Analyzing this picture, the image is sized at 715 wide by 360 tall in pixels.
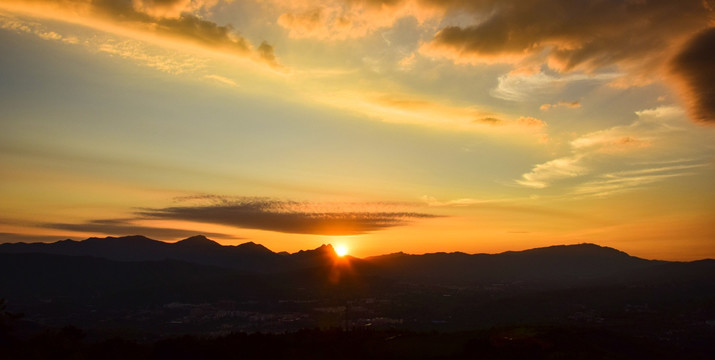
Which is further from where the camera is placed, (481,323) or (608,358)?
(481,323)

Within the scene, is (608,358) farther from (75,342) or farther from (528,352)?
(75,342)

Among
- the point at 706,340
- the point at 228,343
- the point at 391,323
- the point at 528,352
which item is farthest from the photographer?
the point at 391,323

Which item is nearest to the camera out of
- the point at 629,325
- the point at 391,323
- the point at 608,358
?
the point at 608,358

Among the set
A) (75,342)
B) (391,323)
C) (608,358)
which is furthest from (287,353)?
(391,323)

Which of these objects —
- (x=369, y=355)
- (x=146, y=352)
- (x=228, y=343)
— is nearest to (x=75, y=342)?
(x=146, y=352)

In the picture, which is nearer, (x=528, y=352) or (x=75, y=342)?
(x=528, y=352)

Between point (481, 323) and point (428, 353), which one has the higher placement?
point (428, 353)

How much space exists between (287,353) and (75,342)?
38122 millimetres

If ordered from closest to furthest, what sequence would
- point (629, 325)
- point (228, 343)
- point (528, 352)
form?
point (528, 352)
point (228, 343)
point (629, 325)

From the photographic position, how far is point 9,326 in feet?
260

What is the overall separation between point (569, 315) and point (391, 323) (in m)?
79.4

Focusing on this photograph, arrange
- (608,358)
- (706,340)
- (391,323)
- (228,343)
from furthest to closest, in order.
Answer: (391,323), (706,340), (228,343), (608,358)

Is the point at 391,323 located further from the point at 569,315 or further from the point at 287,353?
the point at 287,353

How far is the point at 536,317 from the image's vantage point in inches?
7844
